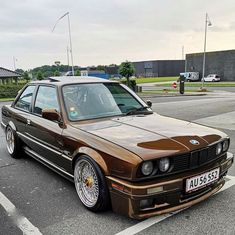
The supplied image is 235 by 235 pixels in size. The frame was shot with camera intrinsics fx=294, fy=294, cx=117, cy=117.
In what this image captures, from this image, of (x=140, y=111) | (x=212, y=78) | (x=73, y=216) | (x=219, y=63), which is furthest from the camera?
(x=219, y=63)

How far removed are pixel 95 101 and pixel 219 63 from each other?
2208 inches

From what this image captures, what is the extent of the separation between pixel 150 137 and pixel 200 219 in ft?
3.33

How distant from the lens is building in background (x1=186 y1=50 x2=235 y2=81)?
54.2 m

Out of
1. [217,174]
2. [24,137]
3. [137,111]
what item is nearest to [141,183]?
[217,174]

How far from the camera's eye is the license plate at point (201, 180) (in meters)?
3.01

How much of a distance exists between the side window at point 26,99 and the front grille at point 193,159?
10.1 ft

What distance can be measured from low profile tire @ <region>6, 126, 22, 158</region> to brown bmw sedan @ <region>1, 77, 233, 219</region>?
28.3 inches

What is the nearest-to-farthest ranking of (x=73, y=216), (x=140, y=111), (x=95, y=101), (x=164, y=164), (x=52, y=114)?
(x=164, y=164) < (x=73, y=216) < (x=52, y=114) < (x=95, y=101) < (x=140, y=111)

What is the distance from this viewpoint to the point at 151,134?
127 inches

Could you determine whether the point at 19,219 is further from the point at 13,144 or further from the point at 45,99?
the point at 13,144

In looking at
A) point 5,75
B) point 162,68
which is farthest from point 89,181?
point 162,68

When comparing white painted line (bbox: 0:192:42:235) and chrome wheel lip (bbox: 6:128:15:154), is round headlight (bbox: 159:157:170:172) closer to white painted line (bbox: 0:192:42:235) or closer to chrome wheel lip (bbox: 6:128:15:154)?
white painted line (bbox: 0:192:42:235)

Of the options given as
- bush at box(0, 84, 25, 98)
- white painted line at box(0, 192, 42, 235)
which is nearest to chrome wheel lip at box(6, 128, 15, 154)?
white painted line at box(0, 192, 42, 235)

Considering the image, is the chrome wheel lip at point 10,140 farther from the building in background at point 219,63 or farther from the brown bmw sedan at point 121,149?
the building in background at point 219,63
